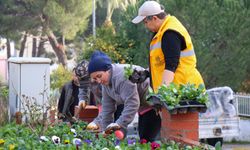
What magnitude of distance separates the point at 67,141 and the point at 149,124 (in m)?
0.94

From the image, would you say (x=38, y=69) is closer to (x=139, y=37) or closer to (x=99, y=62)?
(x=99, y=62)

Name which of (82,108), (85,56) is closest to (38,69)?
(82,108)

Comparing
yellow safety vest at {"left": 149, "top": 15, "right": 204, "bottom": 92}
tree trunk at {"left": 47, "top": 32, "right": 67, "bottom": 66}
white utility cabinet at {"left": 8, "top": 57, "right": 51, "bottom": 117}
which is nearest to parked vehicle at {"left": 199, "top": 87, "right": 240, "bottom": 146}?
white utility cabinet at {"left": 8, "top": 57, "right": 51, "bottom": 117}

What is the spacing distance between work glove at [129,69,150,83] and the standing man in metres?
0.07

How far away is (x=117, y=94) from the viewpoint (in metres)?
5.03

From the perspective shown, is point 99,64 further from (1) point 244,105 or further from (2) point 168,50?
(1) point 244,105

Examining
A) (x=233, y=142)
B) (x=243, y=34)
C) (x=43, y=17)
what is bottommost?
(x=233, y=142)

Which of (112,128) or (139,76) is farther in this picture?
(139,76)

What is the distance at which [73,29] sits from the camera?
134ft

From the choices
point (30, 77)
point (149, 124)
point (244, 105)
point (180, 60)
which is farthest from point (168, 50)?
point (244, 105)

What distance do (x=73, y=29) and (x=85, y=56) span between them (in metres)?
19.3

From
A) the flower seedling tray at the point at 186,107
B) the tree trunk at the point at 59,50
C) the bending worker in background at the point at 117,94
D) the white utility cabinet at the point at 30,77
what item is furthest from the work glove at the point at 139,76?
the tree trunk at the point at 59,50

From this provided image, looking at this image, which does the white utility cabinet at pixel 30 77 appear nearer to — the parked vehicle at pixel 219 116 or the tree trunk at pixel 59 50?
the parked vehicle at pixel 219 116

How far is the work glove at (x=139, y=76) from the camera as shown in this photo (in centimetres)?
487
